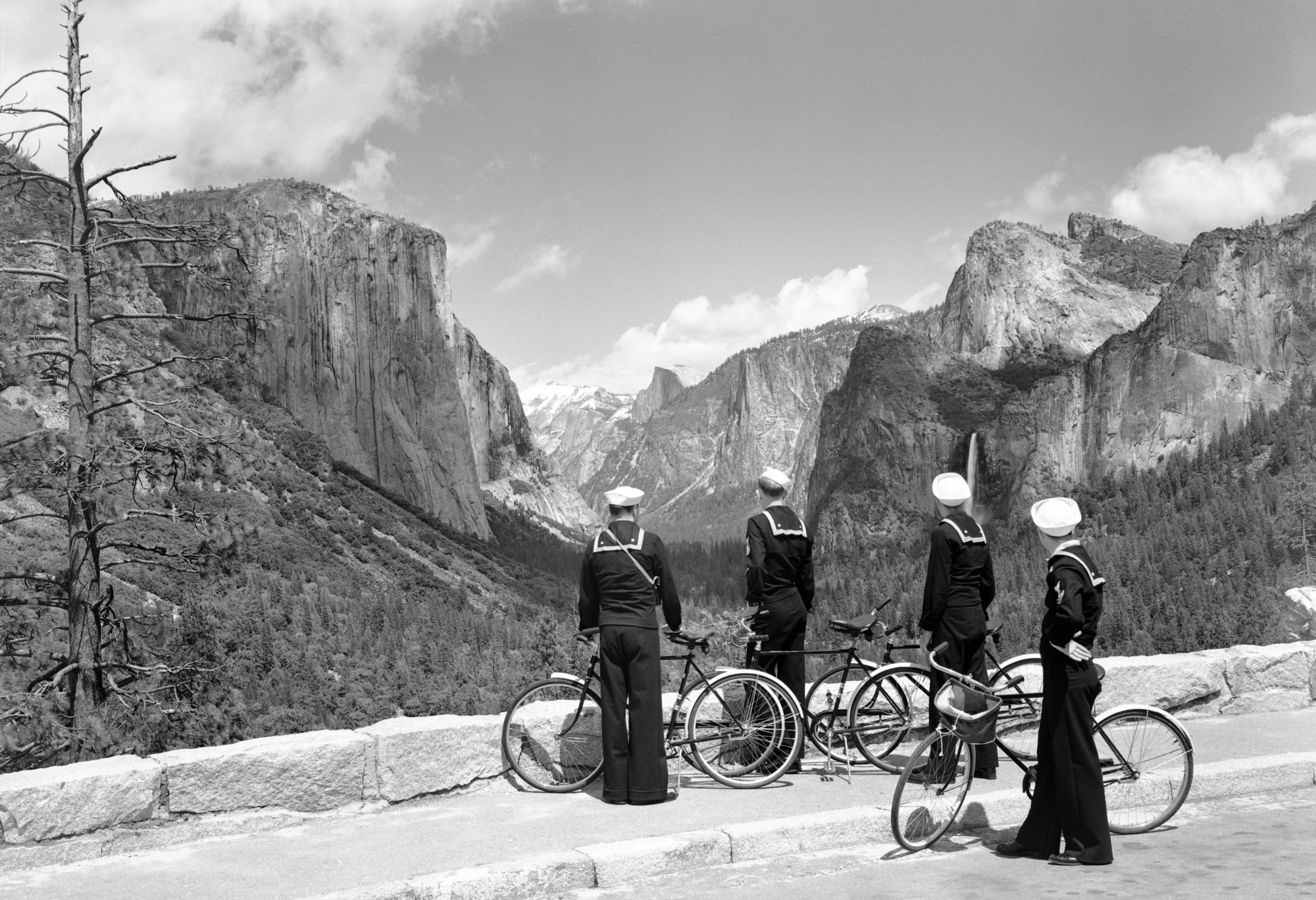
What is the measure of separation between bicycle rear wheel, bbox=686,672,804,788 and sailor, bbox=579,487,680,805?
0.64 m

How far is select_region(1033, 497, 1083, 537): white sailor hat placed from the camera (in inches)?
314

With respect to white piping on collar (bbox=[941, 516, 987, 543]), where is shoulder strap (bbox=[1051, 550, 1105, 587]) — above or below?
below

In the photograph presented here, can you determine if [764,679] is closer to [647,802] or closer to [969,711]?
[647,802]

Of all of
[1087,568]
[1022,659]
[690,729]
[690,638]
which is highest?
[1087,568]

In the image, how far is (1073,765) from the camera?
7.79 m

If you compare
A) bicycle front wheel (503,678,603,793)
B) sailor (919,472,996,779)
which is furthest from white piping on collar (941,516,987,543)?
bicycle front wheel (503,678,603,793)

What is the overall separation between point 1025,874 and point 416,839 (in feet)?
14.0

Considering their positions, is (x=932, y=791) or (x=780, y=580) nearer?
(x=932, y=791)

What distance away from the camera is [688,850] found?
312 inches

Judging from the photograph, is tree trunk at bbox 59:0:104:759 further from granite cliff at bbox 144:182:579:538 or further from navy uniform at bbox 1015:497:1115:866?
granite cliff at bbox 144:182:579:538

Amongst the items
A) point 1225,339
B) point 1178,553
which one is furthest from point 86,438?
point 1225,339

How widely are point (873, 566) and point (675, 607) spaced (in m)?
169

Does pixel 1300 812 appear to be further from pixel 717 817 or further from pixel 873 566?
pixel 873 566

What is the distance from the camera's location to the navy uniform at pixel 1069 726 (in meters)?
7.71
